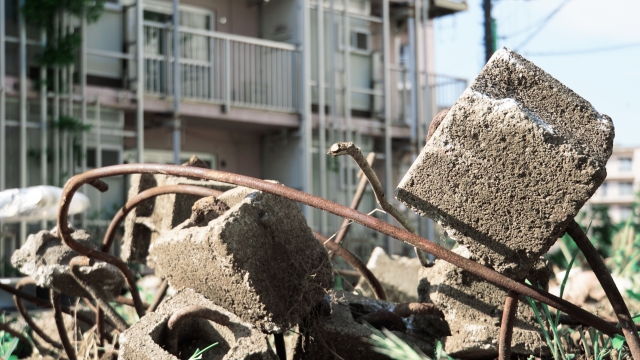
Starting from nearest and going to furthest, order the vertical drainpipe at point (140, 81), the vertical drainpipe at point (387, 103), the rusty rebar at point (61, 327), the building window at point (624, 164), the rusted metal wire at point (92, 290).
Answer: the rusted metal wire at point (92, 290), the rusty rebar at point (61, 327), the vertical drainpipe at point (140, 81), the vertical drainpipe at point (387, 103), the building window at point (624, 164)

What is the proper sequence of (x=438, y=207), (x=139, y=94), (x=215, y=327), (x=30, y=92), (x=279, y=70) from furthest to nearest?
1. (x=279, y=70)
2. (x=139, y=94)
3. (x=30, y=92)
4. (x=215, y=327)
5. (x=438, y=207)

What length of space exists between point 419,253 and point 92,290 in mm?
1152

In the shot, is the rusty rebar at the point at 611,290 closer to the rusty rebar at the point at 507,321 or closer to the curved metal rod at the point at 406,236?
the curved metal rod at the point at 406,236

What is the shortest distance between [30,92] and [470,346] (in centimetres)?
980

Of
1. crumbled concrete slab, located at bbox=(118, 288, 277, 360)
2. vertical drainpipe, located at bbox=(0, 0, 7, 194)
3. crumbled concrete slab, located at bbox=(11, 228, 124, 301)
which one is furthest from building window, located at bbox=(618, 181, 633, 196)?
crumbled concrete slab, located at bbox=(118, 288, 277, 360)

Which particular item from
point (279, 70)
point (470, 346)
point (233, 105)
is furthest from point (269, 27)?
point (470, 346)

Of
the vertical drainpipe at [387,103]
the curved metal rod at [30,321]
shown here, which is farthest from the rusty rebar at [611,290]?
the vertical drainpipe at [387,103]

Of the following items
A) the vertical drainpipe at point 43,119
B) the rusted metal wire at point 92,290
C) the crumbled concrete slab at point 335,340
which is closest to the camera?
the crumbled concrete slab at point 335,340

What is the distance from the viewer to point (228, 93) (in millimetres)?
12727

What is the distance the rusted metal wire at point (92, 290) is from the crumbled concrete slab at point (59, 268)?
13 cm

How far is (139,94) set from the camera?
38.7ft

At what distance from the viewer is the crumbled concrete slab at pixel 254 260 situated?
2129 millimetres

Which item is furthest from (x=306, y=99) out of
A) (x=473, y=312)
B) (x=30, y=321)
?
(x=473, y=312)

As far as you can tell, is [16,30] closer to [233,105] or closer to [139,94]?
[139,94]
